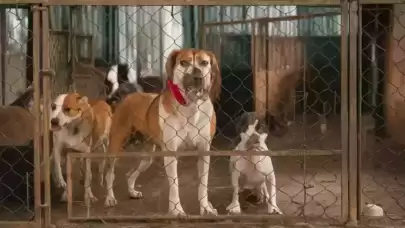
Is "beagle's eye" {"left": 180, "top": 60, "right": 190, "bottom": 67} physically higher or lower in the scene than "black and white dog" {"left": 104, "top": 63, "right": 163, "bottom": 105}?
higher

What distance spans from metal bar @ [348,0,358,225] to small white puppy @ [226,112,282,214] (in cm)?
27

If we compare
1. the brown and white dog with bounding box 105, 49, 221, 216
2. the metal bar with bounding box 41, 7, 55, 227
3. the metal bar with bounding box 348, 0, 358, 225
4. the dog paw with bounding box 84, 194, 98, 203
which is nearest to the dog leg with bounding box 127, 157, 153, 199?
the dog paw with bounding box 84, 194, 98, 203

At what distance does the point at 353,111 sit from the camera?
1.46m

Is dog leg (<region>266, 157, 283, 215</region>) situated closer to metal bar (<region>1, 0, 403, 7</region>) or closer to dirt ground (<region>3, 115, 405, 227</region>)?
dirt ground (<region>3, 115, 405, 227</region>)

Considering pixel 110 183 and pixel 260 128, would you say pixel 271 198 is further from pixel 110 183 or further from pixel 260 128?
pixel 110 183

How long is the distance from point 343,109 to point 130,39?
2.72 ft

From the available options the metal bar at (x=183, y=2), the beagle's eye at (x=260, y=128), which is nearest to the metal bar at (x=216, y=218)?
the beagle's eye at (x=260, y=128)

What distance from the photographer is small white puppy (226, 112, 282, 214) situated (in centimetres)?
173

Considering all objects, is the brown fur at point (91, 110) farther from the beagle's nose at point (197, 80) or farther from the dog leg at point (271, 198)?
the dog leg at point (271, 198)

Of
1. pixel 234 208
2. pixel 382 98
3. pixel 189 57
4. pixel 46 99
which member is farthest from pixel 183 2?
pixel 382 98

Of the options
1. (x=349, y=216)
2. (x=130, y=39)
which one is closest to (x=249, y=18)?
(x=130, y=39)

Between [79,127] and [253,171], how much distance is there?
1.68 feet

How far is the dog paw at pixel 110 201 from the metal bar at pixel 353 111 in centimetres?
65

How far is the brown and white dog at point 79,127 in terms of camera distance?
5.94 feet
